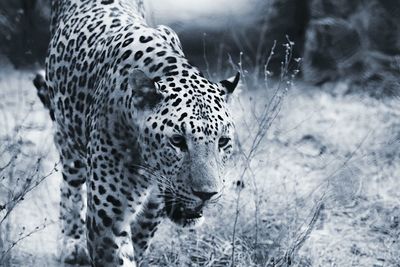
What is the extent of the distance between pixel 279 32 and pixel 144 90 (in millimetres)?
6090

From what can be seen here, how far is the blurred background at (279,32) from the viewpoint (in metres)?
9.51

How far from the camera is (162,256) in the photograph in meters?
5.96

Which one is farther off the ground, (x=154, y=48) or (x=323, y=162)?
(x=154, y=48)

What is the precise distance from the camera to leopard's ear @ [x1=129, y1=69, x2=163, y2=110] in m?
4.33

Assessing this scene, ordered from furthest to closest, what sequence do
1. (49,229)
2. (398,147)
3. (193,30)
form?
(193,30) < (398,147) < (49,229)

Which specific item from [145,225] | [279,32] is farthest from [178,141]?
[279,32]

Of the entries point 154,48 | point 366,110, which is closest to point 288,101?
point 366,110

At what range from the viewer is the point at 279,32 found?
33.6 ft

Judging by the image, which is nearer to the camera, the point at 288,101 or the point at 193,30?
the point at 288,101

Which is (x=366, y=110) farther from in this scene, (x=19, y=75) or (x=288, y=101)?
(x=19, y=75)

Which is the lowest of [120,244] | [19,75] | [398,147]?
[19,75]

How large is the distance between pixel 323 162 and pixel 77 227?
287 centimetres

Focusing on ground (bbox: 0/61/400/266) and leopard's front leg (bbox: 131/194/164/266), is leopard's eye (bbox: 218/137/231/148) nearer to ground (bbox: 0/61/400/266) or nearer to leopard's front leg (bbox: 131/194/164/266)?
ground (bbox: 0/61/400/266)

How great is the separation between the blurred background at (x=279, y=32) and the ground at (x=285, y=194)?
374mm
